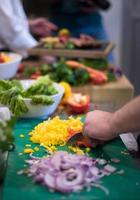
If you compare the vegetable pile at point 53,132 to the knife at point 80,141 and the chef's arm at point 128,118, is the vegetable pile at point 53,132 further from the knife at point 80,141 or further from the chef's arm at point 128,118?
the chef's arm at point 128,118

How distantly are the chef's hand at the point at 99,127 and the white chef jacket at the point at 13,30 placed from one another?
1173mm

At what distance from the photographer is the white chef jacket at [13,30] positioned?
236cm

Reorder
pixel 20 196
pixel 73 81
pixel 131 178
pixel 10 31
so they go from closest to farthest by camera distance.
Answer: pixel 20 196 < pixel 131 178 < pixel 73 81 < pixel 10 31

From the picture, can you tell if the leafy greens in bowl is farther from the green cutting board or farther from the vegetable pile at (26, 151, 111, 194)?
the vegetable pile at (26, 151, 111, 194)

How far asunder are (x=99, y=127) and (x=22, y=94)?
426mm

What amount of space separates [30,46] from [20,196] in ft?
4.81

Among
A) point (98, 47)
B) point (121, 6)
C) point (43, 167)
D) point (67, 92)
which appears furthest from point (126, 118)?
point (121, 6)

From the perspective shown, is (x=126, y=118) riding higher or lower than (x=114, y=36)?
higher

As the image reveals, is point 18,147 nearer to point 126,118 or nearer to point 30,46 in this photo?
point 126,118

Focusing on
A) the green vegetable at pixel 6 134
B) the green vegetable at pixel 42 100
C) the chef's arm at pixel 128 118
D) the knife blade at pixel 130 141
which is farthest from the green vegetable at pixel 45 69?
the green vegetable at pixel 6 134

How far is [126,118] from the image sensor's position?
1.20 m

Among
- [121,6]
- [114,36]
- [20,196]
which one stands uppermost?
[20,196]

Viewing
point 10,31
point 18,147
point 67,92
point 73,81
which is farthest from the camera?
point 10,31

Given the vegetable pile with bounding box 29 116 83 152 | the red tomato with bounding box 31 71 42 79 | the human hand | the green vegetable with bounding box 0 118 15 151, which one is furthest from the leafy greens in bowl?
the human hand
